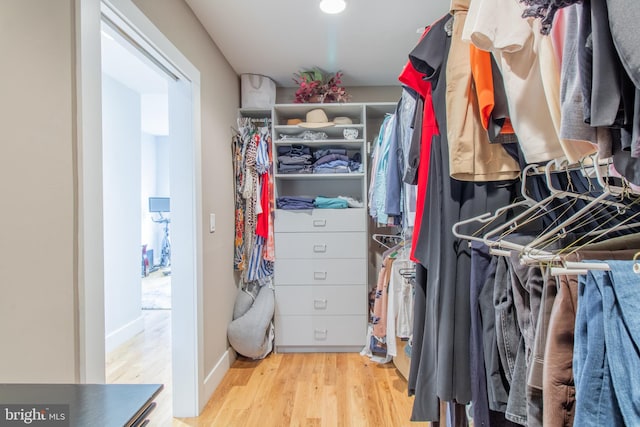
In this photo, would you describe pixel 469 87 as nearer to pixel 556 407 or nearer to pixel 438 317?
pixel 438 317

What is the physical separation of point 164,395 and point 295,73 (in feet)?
8.43

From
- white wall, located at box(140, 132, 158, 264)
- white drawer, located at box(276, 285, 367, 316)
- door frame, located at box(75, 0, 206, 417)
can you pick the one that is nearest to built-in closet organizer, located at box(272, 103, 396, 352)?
white drawer, located at box(276, 285, 367, 316)

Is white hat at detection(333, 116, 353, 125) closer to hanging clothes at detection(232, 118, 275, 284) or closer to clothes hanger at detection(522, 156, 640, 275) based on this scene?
hanging clothes at detection(232, 118, 275, 284)

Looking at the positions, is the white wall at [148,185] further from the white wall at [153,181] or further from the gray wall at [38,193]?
the gray wall at [38,193]

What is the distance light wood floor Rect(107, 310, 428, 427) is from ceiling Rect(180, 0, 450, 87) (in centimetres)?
232

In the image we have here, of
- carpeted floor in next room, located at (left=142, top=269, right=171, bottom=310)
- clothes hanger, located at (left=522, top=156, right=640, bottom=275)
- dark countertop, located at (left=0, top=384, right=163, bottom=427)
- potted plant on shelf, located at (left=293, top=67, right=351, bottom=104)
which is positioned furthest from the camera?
carpeted floor in next room, located at (left=142, top=269, right=171, bottom=310)

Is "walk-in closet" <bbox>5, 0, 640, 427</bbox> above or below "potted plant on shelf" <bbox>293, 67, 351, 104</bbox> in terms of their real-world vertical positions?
below

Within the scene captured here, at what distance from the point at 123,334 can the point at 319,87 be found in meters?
2.83

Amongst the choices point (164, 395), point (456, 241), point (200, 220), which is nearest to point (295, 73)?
point (200, 220)

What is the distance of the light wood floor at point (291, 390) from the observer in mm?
1746

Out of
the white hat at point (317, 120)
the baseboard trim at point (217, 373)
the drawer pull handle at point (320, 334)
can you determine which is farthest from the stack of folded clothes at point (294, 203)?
the baseboard trim at point (217, 373)

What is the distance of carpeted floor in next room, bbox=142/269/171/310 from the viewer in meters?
3.85

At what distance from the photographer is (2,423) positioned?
0.40 m

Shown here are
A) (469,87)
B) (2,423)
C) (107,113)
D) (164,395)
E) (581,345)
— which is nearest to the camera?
(2,423)
